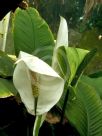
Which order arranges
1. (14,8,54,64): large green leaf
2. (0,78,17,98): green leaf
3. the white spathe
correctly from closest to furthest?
1. the white spathe
2. (0,78,17,98): green leaf
3. (14,8,54,64): large green leaf

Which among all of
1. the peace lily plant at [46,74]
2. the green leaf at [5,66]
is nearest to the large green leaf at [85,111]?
the peace lily plant at [46,74]

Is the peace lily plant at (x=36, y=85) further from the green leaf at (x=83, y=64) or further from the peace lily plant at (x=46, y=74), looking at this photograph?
the green leaf at (x=83, y=64)

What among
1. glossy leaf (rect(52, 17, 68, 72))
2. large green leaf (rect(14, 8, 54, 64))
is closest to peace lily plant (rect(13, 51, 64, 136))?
glossy leaf (rect(52, 17, 68, 72))

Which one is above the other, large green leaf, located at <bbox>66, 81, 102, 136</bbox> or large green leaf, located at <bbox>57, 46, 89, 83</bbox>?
large green leaf, located at <bbox>57, 46, 89, 83</bbox>

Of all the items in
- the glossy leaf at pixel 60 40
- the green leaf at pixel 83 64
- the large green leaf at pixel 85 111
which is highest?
the glossy leaf at pixel 60 40

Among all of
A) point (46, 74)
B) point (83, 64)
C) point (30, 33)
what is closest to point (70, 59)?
point (83, 64)

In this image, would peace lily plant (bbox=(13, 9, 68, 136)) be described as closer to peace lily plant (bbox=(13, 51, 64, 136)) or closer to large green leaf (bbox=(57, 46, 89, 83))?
peace lily plant (bbox=(13, 51, 64, 136))

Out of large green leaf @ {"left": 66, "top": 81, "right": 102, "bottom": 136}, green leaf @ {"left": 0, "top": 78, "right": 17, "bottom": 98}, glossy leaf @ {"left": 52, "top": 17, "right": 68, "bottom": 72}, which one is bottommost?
large green leaf @ {"left": 66, "top": 81, "right": 102, "bottom": 136}
